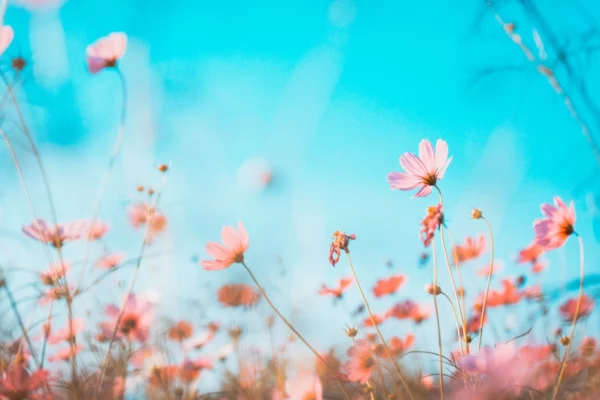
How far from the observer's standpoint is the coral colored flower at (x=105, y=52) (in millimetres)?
1020

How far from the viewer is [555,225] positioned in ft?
2.18

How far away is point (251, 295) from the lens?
1657 mm

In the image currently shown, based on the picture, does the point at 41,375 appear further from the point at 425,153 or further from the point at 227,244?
the point at 425,153

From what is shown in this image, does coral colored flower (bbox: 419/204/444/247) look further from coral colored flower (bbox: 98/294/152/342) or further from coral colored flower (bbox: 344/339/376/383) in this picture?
coral colored flower (bbox: 98/294/152/342)

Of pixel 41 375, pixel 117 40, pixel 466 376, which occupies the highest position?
pixel 117 40

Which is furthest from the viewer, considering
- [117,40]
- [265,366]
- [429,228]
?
[265,366]

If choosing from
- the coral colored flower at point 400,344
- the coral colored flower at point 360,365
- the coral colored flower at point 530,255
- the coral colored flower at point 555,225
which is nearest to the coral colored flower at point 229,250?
the coral colored flower at point 360,365

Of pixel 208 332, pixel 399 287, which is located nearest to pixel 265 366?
pixel 208 332

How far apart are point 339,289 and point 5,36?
3.03ft

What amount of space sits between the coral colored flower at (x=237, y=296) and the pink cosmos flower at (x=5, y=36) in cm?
110

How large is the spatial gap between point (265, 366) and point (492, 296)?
868 millimetres

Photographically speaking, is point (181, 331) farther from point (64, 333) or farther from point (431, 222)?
point (431, 222)

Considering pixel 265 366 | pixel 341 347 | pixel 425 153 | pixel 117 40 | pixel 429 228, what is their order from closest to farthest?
pixel 429 228
pixel 425 153
pixel 117 40
pixel 341 347
pixel 265 366

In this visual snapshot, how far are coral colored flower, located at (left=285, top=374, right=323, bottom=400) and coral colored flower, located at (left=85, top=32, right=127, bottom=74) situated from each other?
2.72 ft
